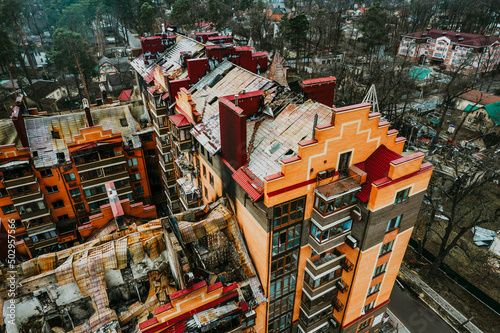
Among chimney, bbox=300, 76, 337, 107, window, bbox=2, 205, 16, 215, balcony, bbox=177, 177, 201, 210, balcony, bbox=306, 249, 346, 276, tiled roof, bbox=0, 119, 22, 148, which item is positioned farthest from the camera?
window, bbox=2, 205, 16, 215

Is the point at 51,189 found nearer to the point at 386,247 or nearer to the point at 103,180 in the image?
the point at 103,180

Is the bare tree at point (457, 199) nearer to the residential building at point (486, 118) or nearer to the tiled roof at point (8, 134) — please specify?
the residential building at point (486, 118)

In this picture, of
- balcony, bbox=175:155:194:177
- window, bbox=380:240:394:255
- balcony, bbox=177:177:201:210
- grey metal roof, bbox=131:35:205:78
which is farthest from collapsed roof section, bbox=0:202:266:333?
grey metal roof, bbox=131:35:205:78

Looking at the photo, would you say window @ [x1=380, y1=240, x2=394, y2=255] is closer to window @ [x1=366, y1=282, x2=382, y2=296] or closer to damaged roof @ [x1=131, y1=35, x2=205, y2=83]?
window @ [x1=366, y1=282, x2=382, y2=296]

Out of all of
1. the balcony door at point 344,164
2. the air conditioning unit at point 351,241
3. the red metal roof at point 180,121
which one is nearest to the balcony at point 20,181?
the red metal roof at point 180,121

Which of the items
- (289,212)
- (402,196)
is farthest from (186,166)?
(402,196)

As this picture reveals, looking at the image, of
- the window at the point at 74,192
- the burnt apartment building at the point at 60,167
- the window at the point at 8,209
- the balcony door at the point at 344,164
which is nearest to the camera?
the balcony door at the point at 344,164

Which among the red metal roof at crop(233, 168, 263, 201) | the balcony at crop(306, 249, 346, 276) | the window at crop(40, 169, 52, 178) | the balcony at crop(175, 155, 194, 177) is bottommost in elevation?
the window at crop(40, 169, 52, 178)
